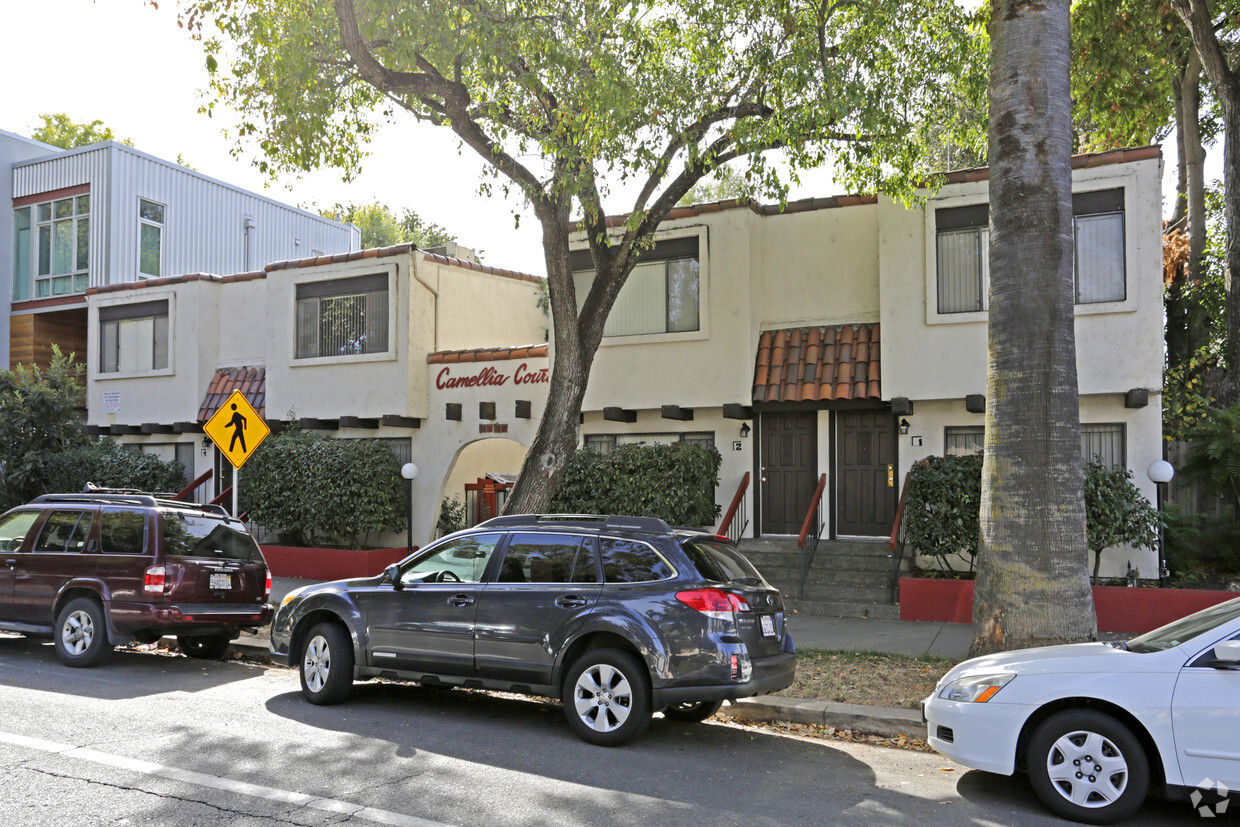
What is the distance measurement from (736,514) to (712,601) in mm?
8270

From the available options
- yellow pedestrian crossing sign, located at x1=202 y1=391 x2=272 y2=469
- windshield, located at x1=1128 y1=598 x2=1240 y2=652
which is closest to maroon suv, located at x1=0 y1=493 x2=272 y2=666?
yellow pedestrian crossing sign, located at x1=202 y1=391 x2=272 y2=469

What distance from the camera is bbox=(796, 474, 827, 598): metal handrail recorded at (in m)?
13.2

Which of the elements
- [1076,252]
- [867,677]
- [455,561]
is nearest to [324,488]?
[455,561]

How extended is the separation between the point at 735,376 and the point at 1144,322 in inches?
217

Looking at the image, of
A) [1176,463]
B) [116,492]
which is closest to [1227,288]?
[1176,463]

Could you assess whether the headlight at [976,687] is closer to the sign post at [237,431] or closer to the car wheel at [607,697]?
the car wheel at [607,697]

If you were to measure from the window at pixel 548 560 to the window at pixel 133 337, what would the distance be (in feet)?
52.3

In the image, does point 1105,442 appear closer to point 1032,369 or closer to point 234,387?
point 1032,369

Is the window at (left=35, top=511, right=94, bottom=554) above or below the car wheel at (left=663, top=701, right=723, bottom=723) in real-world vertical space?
A: above

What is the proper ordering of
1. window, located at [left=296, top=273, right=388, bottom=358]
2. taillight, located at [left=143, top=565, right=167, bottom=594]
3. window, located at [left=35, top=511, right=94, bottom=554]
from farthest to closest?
window, located at [left=296, top=273, right=388, bottom=358] < window, located at [left=35, top=511, right=94, bottom=554] < taillight, located at [left=143, top=565, right=167, bottom=594]

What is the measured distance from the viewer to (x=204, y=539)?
33.3 ft

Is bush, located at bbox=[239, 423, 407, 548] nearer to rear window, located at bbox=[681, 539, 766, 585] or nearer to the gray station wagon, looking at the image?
the gray station wagon

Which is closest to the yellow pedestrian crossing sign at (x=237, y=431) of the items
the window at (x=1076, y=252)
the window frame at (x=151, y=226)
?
the window at (x=1076, y=252)

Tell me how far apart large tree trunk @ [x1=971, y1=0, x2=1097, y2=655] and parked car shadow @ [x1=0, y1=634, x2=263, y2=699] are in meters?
7.11
